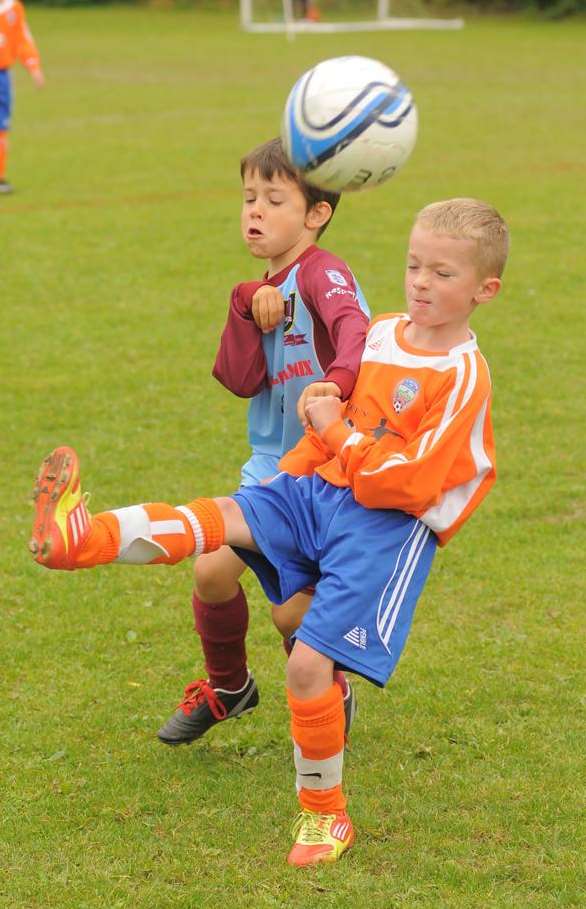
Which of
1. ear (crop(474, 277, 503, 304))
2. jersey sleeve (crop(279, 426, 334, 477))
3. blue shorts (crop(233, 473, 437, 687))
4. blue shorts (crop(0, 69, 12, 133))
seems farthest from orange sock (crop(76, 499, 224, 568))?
blue shorts (crop(0, 69, 12, 133))

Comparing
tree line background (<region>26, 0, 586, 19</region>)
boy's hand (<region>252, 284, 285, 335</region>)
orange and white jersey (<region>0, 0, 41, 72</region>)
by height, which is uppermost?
boy's hand (<region>252, 284, 285, 335</region>)

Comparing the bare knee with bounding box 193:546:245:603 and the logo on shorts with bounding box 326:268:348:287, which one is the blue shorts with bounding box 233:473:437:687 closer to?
the bare knee with bounding box 193:546:245:603

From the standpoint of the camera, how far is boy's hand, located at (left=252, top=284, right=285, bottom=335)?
4.16 meters

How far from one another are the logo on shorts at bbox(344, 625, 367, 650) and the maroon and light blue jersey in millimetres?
802

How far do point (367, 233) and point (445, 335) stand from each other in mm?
8590

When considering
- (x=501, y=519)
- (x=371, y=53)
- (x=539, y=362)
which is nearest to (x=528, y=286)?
(x=539, y=362)

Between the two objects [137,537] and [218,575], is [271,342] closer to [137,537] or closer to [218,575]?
[218,575]

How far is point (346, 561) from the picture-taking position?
3752mm

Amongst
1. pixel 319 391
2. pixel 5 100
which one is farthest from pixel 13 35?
pixel 319 391

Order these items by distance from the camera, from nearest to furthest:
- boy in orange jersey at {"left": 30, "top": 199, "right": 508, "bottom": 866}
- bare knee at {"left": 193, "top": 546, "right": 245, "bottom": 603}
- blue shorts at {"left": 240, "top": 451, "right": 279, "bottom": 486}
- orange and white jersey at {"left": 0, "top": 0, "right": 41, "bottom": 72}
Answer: boy in orange jersey at {"left": 30, "top": 199, "right": 508, "bottom": 866} → bare knee at {"left": 193, "top": 546, "right": 245, "bottom": 603} → blue shorts at {"left": 240, "top": 451, "right": 279, "bottom": 486} → orange and white jersey at {"left": 0, "top": 0, "right": 41, "bottom": 72}

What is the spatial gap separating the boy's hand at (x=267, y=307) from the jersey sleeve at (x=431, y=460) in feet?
1.76

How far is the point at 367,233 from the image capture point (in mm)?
12234

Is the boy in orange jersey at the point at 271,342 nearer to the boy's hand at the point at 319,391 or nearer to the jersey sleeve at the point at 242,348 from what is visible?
the jersey sleeve at the point at 242,348

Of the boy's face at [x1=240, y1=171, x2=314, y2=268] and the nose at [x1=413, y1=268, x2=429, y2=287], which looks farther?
the boy's face at [x1=240, y1=171, x2=314, y2=268]
